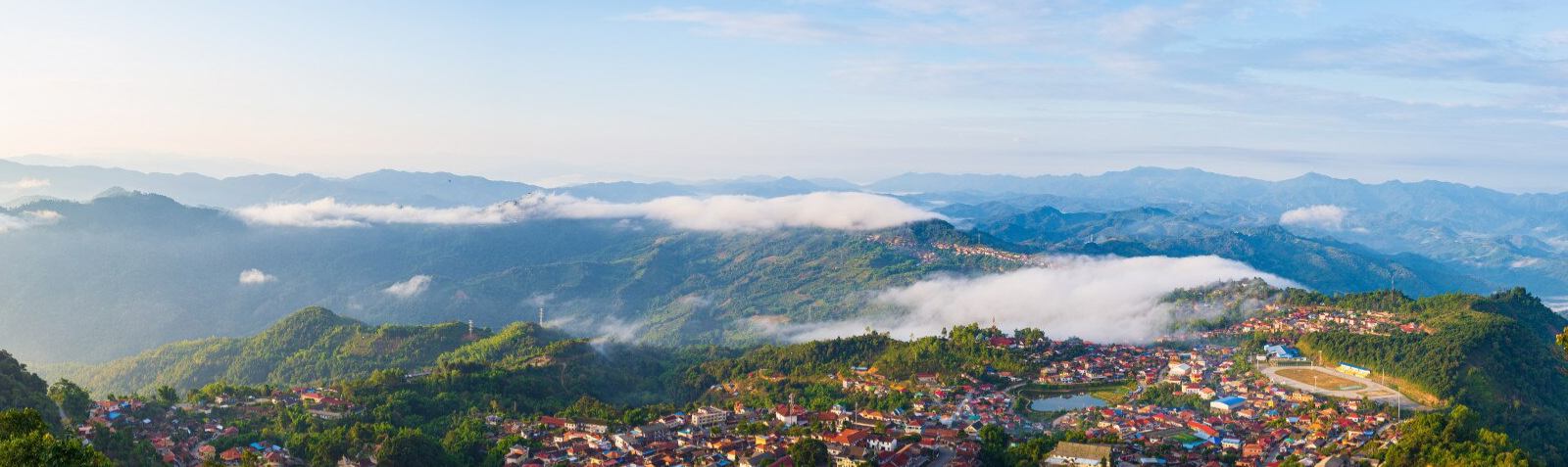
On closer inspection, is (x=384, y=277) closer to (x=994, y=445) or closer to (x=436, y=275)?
(x=436, y=275)

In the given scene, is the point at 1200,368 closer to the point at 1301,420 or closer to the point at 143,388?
the point at 1301,420

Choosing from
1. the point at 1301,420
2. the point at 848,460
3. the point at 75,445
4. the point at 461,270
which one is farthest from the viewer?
the point at 461,270

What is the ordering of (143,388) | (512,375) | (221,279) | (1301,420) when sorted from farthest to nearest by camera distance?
1. (221,279)
2. (143,388)
3. (512,375)
4. (1301,420)

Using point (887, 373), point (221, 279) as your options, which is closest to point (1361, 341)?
point (887, 373)

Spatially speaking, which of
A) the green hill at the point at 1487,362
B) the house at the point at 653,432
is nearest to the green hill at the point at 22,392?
the house at the point at 653,432

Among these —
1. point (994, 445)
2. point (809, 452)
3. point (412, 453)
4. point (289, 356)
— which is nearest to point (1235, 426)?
point (994, 445)

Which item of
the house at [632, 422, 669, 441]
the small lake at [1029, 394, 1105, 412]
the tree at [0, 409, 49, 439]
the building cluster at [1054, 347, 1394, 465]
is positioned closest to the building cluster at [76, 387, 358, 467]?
the tree at [0, 409, 49, 439]

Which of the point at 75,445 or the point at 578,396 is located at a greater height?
the point at 75,445

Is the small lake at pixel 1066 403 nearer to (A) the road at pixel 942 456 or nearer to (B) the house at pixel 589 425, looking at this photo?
(A) the road at pixel 942 456
